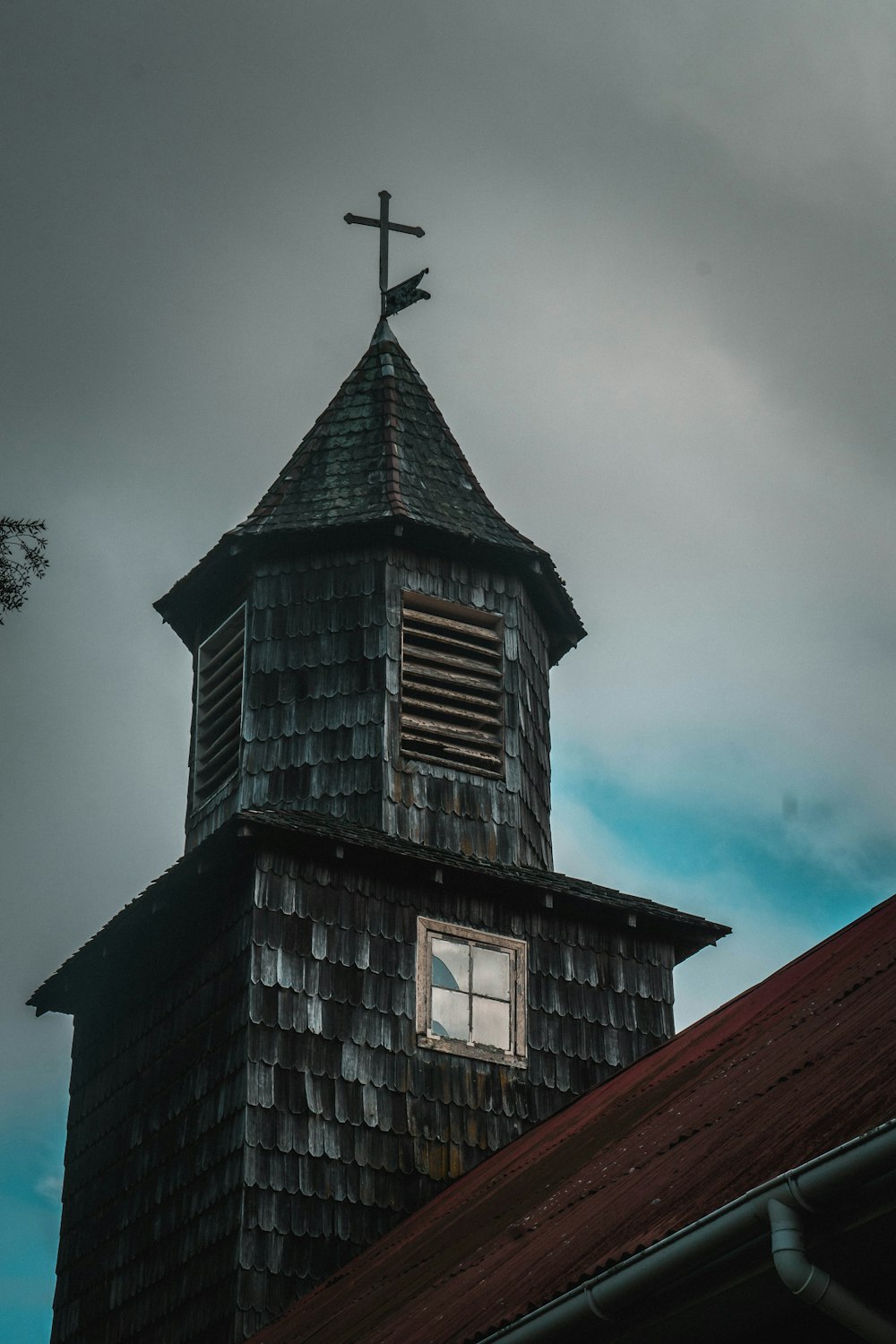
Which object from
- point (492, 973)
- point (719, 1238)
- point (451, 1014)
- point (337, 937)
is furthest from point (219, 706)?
point (719, 1238)

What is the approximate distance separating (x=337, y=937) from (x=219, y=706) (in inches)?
139

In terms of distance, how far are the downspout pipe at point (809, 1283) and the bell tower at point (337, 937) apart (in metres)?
8.53

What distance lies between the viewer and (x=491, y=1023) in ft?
52.1

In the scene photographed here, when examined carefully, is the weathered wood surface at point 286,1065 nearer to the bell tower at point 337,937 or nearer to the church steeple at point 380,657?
the bell tower at point 337,937

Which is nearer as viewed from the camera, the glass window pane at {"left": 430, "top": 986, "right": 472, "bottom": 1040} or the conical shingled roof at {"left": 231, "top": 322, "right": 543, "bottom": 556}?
the glass window pane at {"left": 430, "top": 986, "right": 472, "bottom": 1040}

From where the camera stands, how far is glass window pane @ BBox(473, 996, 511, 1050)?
15797 millimetres

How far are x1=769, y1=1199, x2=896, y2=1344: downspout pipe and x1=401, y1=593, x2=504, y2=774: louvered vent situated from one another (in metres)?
11.1

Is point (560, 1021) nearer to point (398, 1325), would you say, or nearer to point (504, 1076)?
point (504, 1076)

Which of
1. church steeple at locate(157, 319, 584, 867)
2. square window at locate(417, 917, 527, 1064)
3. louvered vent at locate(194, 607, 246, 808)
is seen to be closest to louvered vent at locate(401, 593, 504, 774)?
church steeple at locate(157, 319, 584, 867)

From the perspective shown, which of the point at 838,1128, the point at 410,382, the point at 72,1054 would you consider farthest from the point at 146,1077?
the point at 838,1128

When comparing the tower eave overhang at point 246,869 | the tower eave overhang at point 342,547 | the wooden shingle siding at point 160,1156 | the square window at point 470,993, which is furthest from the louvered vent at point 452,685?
the wooden shingle siding at point 160,1156

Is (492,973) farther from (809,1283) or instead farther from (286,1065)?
(809,1283)

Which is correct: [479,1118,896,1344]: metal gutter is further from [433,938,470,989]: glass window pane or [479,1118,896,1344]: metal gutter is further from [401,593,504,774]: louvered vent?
[401,593,504,774]: louvered vent

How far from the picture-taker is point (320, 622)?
1756cm
